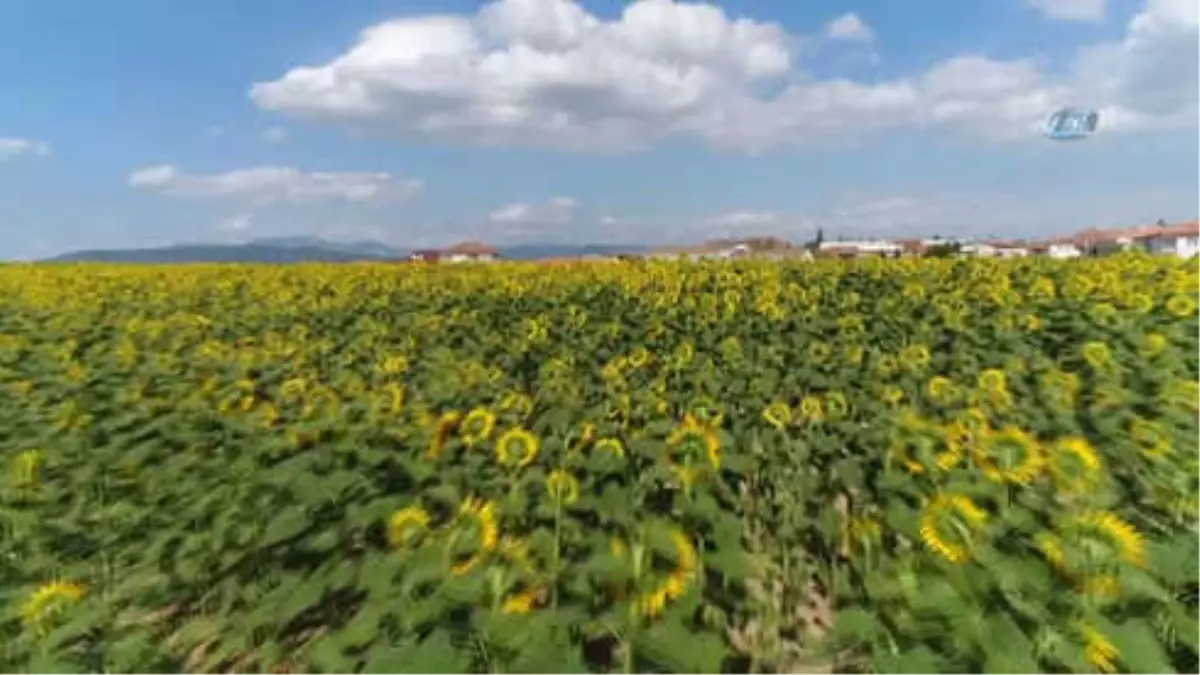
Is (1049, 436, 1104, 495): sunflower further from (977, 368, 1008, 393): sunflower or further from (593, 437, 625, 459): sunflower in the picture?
(977, 368, 1008, 393): sunflower

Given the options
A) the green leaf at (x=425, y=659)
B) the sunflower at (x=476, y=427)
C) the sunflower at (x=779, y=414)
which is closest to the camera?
the green leaf at (x=425, y=659)

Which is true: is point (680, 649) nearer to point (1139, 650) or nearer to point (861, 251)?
point (1139, 650)

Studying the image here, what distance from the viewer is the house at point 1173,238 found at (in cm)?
7506

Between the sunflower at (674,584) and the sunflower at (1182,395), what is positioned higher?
the sunflower at (674,584)

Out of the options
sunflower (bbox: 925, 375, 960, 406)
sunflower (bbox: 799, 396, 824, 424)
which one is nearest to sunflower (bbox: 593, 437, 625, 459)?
sunflower (bbox: 799, 396, 824, 424)

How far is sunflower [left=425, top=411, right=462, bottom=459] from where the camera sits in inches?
136

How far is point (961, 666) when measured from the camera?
1849 millimetres

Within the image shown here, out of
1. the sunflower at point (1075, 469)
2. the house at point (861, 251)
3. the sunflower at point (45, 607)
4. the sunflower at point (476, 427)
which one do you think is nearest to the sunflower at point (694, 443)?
the sunflower at point (476, 427)

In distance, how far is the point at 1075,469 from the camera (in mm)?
2752

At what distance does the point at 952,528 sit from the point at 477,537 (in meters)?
1.28

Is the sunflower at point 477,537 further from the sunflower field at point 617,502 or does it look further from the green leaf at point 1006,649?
the green leaf at point 1006,649

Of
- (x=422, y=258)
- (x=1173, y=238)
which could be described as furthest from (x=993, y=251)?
(x=1173, y=238)

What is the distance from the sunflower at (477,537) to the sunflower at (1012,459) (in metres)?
1.77

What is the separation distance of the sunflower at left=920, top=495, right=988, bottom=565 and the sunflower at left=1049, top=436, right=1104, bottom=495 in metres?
0.46
